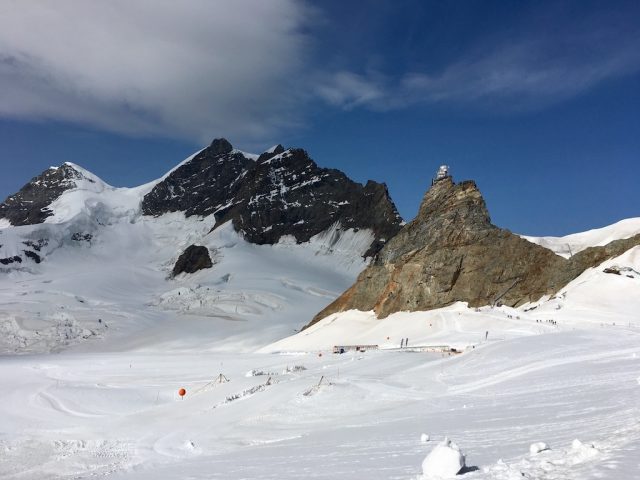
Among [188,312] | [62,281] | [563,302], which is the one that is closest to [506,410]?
[563,302]

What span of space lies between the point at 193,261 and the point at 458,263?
10759 centimetres

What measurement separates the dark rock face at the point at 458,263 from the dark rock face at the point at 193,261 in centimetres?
8884

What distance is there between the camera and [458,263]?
63.1 m

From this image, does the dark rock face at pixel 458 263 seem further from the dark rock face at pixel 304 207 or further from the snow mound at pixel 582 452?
the dark rock face at pixel 304 207

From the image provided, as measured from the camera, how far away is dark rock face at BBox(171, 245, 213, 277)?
157m

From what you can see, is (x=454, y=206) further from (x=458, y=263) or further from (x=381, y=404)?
(x=381, y=404)

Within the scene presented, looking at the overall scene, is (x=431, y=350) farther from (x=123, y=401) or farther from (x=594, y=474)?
(x=594, y=474)

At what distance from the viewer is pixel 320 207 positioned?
189 m

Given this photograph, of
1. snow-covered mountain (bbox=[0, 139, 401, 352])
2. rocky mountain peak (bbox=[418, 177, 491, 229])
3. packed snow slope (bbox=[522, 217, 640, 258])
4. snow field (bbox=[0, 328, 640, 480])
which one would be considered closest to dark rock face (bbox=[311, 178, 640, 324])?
rocky mountain peak (bbox=[418, 177, 491, 229])

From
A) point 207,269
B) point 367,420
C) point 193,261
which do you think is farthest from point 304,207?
point 367,420

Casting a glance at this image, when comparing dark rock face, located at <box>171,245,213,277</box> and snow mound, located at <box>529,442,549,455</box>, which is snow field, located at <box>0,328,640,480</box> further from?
dark rock face, located at <box>171,245,213,277</box>

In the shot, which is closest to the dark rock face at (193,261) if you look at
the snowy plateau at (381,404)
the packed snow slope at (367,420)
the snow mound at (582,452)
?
the snowy plateau at (381,404)

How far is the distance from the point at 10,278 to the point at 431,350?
141694mm

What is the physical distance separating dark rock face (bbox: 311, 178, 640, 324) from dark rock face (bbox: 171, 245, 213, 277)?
88.8 meters
